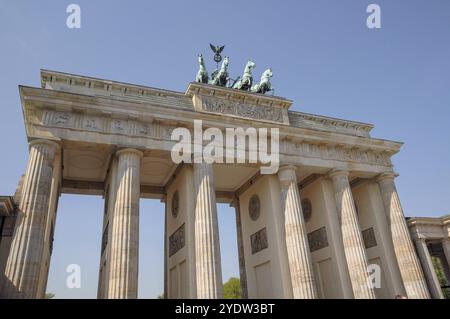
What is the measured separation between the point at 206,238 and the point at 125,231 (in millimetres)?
3778

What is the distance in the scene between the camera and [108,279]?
15422 millimetres

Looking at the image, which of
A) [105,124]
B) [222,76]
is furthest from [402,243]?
[105,124]

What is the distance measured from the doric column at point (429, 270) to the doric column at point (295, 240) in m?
9.88

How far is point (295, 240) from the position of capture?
1862cm

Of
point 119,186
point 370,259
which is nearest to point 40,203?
point 119,186

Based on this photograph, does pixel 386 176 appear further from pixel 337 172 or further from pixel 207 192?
pixel 207 192

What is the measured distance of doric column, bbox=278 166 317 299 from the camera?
696 inches

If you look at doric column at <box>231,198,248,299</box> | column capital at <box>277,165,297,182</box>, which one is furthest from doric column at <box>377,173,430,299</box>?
doric column at <box>231,198,248,299</box>

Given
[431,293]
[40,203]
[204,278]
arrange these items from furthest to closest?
[431,293] < [204,278] < [40,203]

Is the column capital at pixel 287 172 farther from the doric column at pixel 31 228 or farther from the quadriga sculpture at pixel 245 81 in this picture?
the doric column at pixel 31 228

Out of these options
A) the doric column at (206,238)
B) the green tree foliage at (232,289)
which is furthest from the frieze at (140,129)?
the green tree foliage at (232,289)

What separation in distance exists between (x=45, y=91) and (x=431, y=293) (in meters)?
25.2
